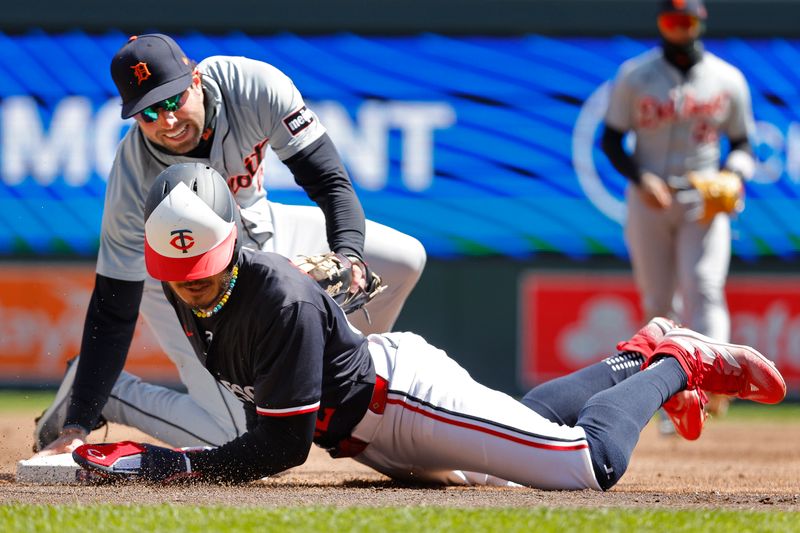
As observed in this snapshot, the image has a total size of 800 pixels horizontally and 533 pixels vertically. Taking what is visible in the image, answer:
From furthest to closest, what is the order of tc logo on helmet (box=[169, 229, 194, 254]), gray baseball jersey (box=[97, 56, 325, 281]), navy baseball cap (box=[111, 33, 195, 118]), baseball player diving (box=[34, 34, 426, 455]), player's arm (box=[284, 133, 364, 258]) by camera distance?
gray baseball jersey (box=[97, 56, 325, 281]) < player's arm (box=[284, 133, 364, 258]) < baseball player diving (box=[34, 34, 426, 455]) < navy baseball cap (box=[111, 33, 195, 118]) < tc logo on helmet (box=[169, 229, 194, 254])

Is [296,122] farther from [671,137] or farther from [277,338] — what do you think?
[671,137]

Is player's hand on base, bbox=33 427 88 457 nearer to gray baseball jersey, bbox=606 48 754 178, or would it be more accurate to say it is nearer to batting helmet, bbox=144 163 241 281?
batting helmet, bbox=144 163 241 281

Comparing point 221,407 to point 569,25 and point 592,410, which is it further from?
point 569,25

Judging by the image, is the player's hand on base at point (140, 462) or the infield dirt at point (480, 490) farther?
the player's hand on base at point (140, 462)

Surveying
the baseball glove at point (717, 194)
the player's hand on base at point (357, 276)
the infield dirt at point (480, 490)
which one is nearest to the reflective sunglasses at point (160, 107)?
the player's hand on base at point (357, 276)

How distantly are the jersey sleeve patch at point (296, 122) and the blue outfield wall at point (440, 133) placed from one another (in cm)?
515

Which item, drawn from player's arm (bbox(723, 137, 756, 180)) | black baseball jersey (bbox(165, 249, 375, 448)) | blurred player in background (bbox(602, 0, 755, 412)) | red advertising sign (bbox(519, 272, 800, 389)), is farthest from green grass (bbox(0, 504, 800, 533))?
red advertising sign (bbox(519, 272, 800, 389))

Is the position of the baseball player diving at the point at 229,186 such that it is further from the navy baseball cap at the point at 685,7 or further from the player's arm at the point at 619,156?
→ the navy baseball cap at the point at 685,7

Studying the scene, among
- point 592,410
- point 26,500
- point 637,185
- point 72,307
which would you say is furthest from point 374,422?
point 72,307

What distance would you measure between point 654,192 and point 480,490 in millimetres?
3003

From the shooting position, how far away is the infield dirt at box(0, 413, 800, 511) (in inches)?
132

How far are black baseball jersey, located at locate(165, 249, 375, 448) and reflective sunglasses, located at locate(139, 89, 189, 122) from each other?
24.4 inches

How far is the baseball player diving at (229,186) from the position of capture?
377 cm

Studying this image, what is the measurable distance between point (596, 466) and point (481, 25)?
20.8 ft
